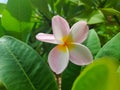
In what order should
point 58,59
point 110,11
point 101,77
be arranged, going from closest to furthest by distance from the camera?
point 101,77 < point 58,59 < point 110,11

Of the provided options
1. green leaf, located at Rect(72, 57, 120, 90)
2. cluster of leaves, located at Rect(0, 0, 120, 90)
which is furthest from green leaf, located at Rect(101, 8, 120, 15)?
green leaf, located at Rect(72, 57, 120, 90)

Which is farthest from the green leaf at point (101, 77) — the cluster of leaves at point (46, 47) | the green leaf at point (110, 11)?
the green leaf at point (110, 11)

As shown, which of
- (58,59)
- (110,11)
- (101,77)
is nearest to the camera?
(101,77)

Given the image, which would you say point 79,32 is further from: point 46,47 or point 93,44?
point 46,47

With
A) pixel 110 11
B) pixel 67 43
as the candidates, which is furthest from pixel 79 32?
pixel 110 11

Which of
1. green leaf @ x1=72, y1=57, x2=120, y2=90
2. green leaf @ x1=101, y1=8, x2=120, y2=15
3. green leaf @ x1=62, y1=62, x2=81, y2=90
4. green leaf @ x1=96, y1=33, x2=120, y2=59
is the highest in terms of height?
green leaf @ x1=72, y1=57, x2=120, y2=90

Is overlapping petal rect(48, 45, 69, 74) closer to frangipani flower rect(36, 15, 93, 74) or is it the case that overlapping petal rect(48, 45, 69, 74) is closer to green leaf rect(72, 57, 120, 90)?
frangipani flower rect(36, 15, 93, 74)
